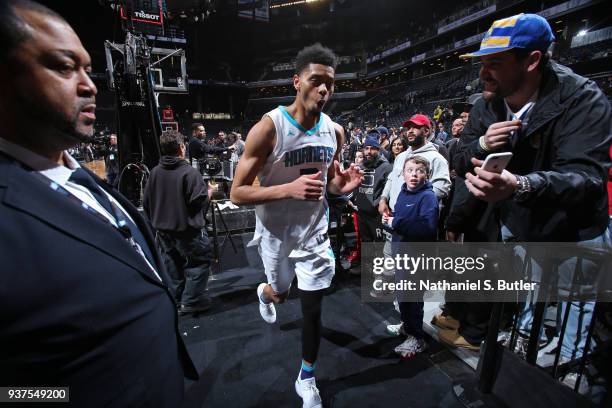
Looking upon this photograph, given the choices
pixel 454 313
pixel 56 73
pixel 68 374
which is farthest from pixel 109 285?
pixel 454 313

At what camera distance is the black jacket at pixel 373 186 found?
4508mm

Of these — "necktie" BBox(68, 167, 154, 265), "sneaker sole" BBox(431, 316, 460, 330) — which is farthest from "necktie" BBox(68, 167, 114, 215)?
"sneaker sole" BBox(431, 316, 460, 330)

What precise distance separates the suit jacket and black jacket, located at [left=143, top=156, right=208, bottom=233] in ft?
8.25

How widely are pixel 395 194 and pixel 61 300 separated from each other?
3408 millimetres

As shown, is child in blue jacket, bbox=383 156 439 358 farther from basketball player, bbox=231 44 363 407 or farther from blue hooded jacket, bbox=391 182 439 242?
basketball player, bbox=231 44 363 407

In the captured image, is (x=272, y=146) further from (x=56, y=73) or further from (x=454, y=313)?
(x=454, y=313)

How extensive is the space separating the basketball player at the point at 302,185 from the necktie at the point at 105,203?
0.98 meters

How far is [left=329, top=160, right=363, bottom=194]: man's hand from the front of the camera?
244 cm

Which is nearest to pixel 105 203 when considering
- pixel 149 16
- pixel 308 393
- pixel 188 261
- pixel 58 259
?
pixel 58 259

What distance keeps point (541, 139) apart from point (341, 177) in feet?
4.35

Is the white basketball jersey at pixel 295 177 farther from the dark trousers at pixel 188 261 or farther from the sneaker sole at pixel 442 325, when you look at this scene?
the sneaker sole at pixel 442 325

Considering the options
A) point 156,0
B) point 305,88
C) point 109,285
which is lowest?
point 109,285

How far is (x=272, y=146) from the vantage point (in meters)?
2.28

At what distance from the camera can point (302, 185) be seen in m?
2.04
